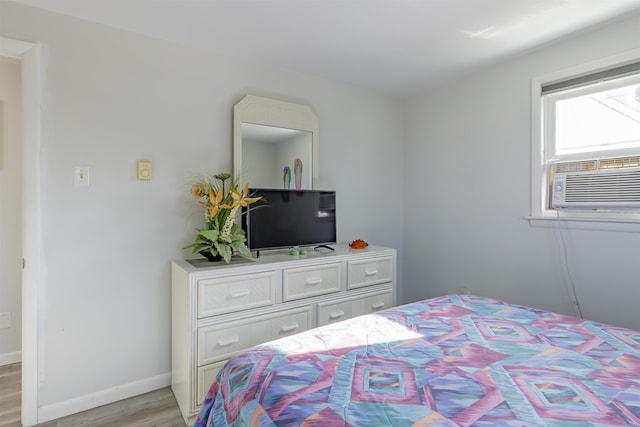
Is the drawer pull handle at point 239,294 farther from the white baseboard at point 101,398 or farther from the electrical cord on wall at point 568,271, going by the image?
the electrical cord on wall at point 568,271

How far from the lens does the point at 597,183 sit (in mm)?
2107

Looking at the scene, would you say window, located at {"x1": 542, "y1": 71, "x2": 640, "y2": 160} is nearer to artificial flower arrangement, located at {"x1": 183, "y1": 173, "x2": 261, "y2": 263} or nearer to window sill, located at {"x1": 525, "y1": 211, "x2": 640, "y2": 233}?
window sill, located at {"x1": 525, "y1": 211, "x2": 640, "y2": 233}

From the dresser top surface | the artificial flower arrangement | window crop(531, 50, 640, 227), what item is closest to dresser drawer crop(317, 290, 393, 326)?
the dresser top surface

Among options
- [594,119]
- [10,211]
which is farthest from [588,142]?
[10,211]

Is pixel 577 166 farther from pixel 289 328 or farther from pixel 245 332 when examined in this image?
pixel 245 332

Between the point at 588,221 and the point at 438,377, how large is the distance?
1867mm

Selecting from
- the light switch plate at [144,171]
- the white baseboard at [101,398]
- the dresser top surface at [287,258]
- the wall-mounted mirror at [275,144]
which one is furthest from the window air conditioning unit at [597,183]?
the white baseboard at [101,398]

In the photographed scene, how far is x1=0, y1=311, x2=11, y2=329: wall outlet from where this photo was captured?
250cm

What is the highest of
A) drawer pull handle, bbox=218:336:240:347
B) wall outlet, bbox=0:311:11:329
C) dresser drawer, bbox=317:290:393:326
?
dresser drawer, bbox=317:290:393:326

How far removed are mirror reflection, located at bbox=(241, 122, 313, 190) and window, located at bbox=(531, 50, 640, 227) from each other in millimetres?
1745

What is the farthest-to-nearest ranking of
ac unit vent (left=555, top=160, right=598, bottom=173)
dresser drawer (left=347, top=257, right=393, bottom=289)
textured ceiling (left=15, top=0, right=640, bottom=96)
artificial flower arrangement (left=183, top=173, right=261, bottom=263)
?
1. dresser drawer (left=347, top=257, right=393, bottom=289)
2. ac unit vent (left=555, top=160, right=598, bottom=173)
3. artificial flower arrangement (left=183, top=173, right=261, bottom=263)
4. textured ceiling (left=15, top=0, right=640, bottom=96)

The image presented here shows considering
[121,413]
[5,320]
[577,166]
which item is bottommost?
[121,413]

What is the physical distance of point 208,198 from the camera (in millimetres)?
2178

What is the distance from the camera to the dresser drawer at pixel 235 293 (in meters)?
1.87
